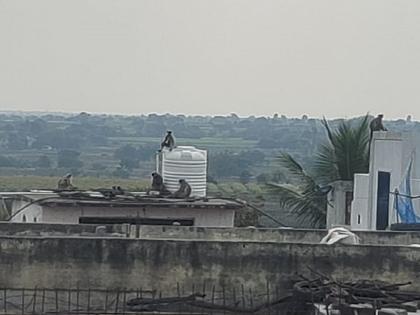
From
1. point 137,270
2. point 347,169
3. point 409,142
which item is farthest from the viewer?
point 347,169

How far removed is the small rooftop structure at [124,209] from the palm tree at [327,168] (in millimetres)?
8445

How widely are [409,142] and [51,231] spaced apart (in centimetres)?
971

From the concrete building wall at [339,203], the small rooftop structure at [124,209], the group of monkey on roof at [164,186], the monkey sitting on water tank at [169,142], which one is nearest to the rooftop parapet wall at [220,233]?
the small rooftop structure at [124,209]

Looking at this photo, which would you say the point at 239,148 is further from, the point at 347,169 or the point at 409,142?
the point at 409,142

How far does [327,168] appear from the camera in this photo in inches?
1258

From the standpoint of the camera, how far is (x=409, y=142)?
21.9 metres

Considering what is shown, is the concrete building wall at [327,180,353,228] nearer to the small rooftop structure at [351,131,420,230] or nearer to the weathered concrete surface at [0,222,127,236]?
the small rooftop structure at [351,131,420,230]

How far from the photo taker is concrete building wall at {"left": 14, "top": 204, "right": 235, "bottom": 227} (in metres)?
22.2

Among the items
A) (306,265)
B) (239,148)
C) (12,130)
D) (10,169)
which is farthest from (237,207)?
(12,130)

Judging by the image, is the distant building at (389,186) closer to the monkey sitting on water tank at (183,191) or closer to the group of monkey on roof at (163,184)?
the group of monkey on roof at (163,184)

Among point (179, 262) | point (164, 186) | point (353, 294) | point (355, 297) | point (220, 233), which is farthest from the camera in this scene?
point (164, 186)

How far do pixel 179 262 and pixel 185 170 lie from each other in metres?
12.7

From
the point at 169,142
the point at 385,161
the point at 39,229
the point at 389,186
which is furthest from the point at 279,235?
the point at 169,142

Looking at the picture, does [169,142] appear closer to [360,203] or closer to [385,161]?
[360,203]
